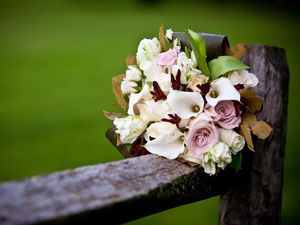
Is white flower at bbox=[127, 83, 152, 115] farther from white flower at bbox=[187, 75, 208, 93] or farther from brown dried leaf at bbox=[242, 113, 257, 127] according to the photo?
brown dried leaf at bbox=[242, 113, 257, 127]

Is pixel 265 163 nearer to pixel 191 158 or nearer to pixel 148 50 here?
pixel 191 158

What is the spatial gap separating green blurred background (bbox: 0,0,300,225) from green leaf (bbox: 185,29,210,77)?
2.16m

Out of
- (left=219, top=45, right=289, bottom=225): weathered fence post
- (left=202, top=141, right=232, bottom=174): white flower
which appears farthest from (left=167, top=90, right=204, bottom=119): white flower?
(left=219, top=45, right=289, bottom=225): weathered fence post

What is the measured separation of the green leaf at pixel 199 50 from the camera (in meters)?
1.10

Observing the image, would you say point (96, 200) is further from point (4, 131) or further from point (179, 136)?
→ point (4, 131)

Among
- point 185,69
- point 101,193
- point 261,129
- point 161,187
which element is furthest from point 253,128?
point 101,193

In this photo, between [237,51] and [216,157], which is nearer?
[216,157]

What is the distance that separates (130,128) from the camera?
3.60ft

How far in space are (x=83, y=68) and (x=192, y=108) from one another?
772 centimetres

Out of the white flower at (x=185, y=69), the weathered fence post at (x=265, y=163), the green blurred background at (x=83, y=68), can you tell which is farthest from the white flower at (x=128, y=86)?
Answer: the green blurred background at (x=83, y=68)

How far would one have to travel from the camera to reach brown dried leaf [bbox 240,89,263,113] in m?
1.11

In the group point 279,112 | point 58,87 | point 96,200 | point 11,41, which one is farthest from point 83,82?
point 96,200

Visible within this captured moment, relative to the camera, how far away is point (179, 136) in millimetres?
1081

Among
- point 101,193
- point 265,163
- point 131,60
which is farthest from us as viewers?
point 265,163
